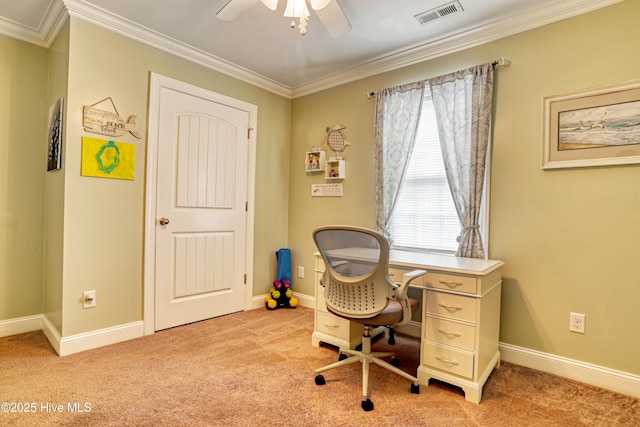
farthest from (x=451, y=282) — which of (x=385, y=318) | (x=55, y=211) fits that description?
(x=55, y=211)

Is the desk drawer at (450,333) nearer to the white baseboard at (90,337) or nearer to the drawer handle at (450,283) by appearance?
the drawer handle at (450,283)

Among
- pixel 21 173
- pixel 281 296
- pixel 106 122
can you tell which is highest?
pixel 106 122

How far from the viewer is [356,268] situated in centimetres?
186

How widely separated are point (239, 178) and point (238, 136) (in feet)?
1.41

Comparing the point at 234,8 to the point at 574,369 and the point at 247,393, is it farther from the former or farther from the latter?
the point at 574,369

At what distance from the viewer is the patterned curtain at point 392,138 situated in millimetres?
2777

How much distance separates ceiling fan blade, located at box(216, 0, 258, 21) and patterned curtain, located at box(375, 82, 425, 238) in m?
1.47

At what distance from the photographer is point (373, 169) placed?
3.07 metres

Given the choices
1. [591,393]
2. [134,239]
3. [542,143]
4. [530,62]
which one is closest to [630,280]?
[591,393]

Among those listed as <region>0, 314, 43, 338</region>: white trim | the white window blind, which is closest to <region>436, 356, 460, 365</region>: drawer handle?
the white window blind

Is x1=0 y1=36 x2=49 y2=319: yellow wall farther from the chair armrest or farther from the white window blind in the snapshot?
the white window blind

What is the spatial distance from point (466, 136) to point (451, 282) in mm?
1199

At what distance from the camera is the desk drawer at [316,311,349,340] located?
7.77 feet

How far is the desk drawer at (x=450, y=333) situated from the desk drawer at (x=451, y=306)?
43mm
